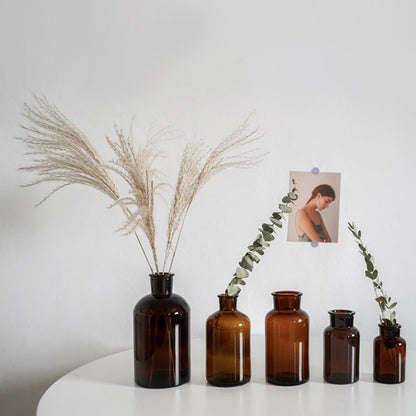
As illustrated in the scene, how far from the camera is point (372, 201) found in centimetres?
157

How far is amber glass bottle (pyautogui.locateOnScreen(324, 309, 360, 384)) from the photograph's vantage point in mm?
1130

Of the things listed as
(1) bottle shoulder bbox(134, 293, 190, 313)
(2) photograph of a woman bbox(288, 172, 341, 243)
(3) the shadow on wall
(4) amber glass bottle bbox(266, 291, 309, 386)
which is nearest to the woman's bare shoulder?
(2) photograph of a woman bbox(288, 172, 341, 243)

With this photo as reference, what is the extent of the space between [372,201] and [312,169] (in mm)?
214

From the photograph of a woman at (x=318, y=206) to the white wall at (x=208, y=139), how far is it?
3 centimetres

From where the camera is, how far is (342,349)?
113 centimetres

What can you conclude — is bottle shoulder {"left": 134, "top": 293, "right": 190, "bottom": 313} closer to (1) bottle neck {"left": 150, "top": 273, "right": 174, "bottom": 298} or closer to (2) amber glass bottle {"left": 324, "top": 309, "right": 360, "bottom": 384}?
(1) bottle neck {"left": 150, "top": 273, "right": 174, "bottom": 298}

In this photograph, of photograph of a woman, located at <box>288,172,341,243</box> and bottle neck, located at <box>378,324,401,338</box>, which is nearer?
bottle neck, located at <box>378,324,401,338</box>

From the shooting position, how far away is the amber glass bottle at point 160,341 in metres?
1.12

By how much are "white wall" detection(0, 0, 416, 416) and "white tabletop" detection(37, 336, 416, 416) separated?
379 millimetres

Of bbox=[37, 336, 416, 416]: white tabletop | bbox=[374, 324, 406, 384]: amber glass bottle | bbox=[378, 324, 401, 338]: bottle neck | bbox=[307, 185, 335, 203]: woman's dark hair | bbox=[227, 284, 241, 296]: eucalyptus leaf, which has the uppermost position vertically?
bbox=[307, 185, 335, 203]: woman's dark hair

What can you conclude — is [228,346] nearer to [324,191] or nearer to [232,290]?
[232,290]

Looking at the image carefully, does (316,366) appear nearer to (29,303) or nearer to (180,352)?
(180,352)

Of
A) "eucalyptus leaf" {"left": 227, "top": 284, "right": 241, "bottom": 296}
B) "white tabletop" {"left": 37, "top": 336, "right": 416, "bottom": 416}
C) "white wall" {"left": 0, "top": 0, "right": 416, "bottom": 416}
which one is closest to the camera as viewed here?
"white tabletop" {"left": 37, "top": 336, "right": 416, "bottom": 416}

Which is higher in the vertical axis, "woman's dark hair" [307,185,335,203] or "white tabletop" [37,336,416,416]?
"woman's dark hair" [307,185,335,203]
